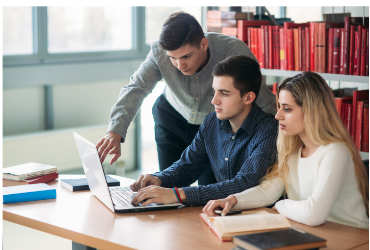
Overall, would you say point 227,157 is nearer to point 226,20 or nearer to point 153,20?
point 226,20

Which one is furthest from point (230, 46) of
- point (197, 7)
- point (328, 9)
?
point (197, 7)


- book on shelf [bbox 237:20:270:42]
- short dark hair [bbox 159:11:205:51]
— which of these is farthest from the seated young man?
book on shelf [bbox 237:20:270:42]

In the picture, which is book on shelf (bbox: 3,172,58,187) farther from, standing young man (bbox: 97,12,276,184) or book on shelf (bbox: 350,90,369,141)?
book on shelf (bbox: 350,90,369,141)

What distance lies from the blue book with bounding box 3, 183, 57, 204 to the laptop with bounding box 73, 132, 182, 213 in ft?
0.51

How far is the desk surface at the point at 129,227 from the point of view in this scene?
4.35 feet

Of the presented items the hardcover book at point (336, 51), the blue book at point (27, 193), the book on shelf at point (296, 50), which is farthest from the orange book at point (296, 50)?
the blue book at point (27, 193)

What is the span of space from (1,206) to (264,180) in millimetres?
929

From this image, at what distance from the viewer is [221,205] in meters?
1.55

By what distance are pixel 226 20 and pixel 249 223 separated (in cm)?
220

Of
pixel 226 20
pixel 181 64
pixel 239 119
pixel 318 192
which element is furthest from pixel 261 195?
pixel 226 20

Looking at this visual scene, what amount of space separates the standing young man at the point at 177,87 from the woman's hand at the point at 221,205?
1.84ft

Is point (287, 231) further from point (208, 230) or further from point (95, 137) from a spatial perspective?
point (95, 137)

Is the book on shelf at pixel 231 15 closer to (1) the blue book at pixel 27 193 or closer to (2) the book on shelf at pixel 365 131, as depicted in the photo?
(2) the book on shelf at pixel 365 131

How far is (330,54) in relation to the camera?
270 centimetres
